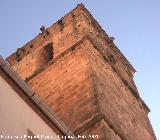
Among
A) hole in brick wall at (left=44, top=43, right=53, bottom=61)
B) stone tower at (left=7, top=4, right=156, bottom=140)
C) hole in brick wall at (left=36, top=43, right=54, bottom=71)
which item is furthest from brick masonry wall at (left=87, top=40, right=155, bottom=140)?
hole in brick wall at (left=44, top=43, right=53, bottom=61)

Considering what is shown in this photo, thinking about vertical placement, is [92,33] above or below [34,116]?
above

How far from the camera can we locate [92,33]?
46.1ft

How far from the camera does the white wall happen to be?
5.33 m

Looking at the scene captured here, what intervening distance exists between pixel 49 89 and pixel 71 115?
2.09 meters

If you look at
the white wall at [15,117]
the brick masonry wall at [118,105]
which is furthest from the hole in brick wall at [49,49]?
the white wall at [15,117]

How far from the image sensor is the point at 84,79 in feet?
34.7

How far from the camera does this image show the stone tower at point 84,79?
9.31m

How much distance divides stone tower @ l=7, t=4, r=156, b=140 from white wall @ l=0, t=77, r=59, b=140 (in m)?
2.36

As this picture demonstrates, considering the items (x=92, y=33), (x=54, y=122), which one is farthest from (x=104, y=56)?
(x=54, y=122)

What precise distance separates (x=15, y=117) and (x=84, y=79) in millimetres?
5123

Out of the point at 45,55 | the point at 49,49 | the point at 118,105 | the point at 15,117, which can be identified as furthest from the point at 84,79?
the point at 15,117

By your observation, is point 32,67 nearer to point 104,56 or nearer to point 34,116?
point 104,56

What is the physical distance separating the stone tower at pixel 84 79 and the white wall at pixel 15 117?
2359 millimetres

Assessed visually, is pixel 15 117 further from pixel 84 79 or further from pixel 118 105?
pixel 118 105
